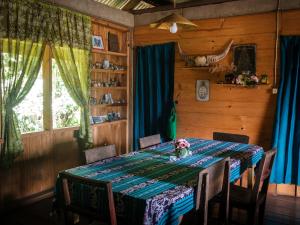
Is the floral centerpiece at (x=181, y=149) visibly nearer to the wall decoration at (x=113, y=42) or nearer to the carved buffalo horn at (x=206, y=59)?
the carved buffalo horn at (x=206, y=59)

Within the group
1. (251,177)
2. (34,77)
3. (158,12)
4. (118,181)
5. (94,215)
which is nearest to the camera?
(94,215)

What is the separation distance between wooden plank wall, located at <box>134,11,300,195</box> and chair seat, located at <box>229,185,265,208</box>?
159cm

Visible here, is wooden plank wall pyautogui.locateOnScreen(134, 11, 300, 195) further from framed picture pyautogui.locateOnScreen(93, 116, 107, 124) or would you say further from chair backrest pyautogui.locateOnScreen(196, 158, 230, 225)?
chair backrest pyautogui.locateOnScreen(196, 158, 230, 225)

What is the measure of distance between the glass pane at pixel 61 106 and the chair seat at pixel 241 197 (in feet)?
7.82

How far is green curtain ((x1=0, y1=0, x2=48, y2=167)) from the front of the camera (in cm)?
325

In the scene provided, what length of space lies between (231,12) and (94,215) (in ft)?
11.0

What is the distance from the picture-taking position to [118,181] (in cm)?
208

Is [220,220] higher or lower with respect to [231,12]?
lower

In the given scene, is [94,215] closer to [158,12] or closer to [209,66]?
[209,66]

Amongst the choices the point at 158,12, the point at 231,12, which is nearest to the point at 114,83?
the point at 158,12

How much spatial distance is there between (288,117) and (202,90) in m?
1.20

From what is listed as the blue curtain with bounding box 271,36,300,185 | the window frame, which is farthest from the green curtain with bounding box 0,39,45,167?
the blue curtain with bounding box 271,36,300,185

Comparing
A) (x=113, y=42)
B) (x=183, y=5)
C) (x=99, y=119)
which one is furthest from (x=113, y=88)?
(x=183, y=5)

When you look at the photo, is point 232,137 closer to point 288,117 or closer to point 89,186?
point 288,117
